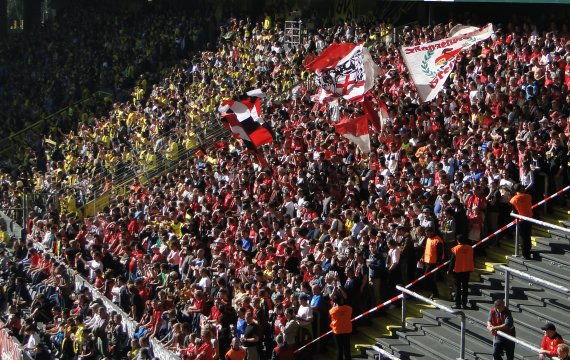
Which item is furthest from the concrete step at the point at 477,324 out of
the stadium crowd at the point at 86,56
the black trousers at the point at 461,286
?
the stadium crowd at the point at 86,56

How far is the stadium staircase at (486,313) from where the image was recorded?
1638cm

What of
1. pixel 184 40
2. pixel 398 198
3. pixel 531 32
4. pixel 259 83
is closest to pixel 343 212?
pixel 398 198

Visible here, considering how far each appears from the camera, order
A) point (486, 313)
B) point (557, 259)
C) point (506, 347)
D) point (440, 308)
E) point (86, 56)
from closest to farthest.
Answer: point (506, 347) < point (440, 308) < point (486, 313) < point (557, 259) < point (86, 56)

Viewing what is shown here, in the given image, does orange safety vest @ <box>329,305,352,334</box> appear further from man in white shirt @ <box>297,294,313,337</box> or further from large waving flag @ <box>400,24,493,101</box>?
large waving flag @ <box>400,24,493,101</box>

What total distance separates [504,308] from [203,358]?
4980mm

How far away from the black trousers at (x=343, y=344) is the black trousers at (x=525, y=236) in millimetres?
3227

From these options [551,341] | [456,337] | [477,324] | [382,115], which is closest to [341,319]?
[456,337]

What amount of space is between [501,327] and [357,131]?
768cm

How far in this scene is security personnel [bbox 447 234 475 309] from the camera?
1686 cm

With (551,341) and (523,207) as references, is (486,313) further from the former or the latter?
(551,341)

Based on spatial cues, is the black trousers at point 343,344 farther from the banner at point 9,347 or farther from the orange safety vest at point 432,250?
the banner at point 9,347

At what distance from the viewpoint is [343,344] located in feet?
56.4

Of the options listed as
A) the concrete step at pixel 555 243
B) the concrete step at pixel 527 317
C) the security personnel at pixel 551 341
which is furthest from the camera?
the concrete step at pixel 555 243

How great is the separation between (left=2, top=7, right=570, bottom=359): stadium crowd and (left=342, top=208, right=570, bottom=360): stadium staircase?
16.1 inches
